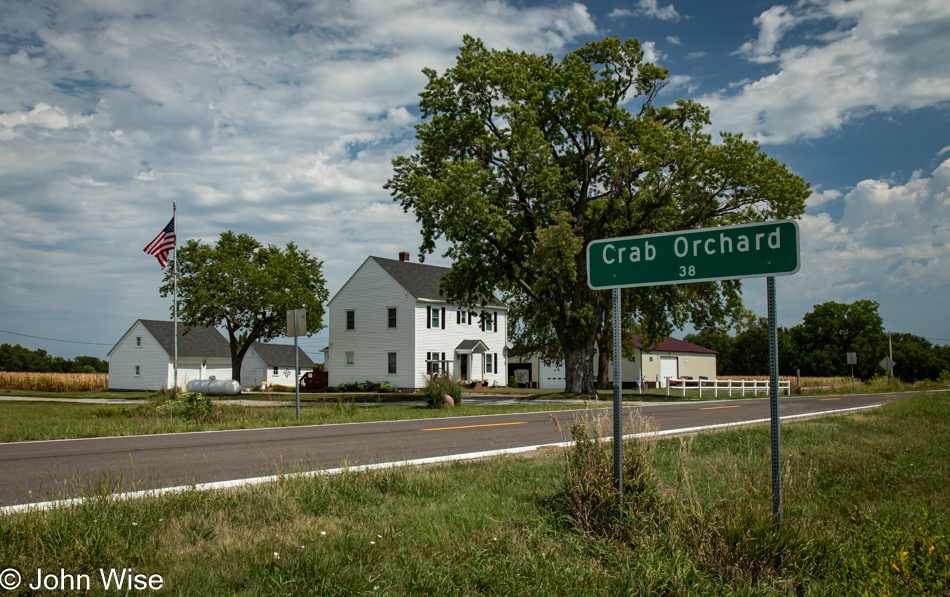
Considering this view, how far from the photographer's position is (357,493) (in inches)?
256

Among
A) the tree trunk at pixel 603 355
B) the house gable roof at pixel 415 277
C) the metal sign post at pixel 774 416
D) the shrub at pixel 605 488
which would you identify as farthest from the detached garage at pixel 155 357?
the metal sign post at pixel 774 416

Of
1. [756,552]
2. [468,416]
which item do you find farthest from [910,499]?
[468,416]

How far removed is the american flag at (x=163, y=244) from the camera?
28.7 m

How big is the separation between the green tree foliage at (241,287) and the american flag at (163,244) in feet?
47.0

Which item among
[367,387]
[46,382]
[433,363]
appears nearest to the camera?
[367,387]

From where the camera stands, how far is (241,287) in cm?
4453

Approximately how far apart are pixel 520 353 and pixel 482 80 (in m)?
24.3

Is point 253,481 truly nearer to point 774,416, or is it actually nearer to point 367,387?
point 774,416

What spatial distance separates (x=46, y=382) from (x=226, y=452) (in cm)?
5030

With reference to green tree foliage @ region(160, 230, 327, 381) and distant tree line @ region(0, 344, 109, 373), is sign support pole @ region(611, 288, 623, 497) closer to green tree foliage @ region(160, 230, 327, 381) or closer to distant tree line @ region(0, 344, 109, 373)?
green tree foliage @ region(160, 230, 327, 381)

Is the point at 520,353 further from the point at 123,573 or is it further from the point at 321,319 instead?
the point at 123,573

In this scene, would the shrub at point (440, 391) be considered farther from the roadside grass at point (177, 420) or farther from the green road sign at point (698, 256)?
the green road sign at point (698, 256)

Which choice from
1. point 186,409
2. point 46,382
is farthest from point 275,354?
point 186,409

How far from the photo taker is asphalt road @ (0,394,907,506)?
780cm
